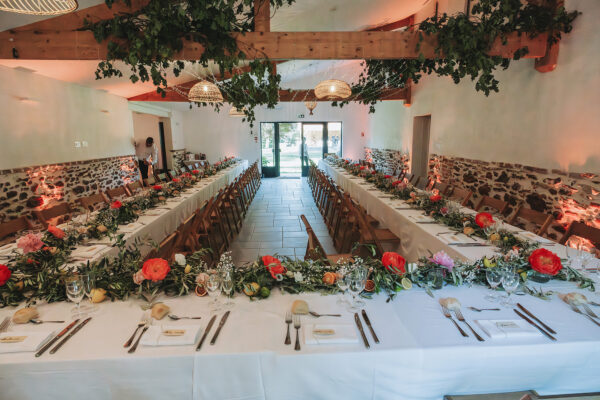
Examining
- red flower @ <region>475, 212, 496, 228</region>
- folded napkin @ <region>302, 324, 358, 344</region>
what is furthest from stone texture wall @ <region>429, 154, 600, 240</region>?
folded napkin @ <region>302, 324, 358, 344</region>

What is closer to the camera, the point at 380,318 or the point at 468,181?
the point at 380,318

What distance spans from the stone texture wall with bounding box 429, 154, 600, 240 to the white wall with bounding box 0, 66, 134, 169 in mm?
7453

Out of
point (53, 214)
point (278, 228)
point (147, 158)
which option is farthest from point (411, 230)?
point (147, 158)

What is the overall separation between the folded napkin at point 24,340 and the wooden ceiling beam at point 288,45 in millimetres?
3428

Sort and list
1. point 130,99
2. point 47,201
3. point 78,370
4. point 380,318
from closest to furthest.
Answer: point 78,370 < point 380,318 < point 47,201 < point 130,99

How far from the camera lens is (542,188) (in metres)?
4.31

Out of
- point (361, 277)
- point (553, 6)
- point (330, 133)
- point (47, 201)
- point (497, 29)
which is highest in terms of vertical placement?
point (553, 6)

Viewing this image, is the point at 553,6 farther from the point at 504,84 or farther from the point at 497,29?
the point at 504,84

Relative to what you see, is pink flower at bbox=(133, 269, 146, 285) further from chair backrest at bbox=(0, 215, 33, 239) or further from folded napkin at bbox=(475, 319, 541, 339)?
chair backrest at bbox=(0, 215, 33, 239)

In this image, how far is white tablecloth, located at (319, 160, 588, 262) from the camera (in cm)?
250

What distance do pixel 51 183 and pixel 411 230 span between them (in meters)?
6.04

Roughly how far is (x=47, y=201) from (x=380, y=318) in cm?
628

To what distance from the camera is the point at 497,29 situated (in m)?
3.78

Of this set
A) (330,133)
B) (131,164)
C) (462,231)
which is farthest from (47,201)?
(330,133)
